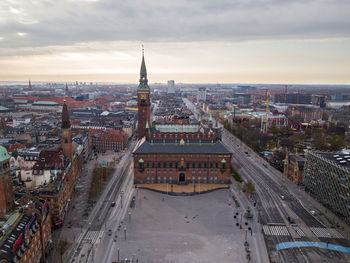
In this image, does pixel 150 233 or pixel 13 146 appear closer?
pixel 150 233

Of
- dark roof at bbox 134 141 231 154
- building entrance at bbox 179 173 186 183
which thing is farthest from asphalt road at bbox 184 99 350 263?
building entrance at bbox 179 173 186 183

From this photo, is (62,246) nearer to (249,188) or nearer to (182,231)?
(182,231)

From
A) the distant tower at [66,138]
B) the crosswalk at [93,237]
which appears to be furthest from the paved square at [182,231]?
the distant tower at [66,138]

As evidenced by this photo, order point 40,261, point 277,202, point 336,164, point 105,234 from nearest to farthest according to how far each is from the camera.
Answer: point 40,261 → point 105,234 → point 336,164 → point 277,202

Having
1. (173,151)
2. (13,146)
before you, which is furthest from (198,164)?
(13,146)

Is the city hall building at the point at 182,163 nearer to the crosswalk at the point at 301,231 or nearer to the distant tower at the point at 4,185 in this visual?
the crosswalk at the point at 301,231

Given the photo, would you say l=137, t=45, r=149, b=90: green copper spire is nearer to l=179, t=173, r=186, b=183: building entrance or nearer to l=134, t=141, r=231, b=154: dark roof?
l=134, t=141, r=231, b=154: dark roof

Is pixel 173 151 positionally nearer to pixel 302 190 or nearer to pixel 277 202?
pixel 277 202
